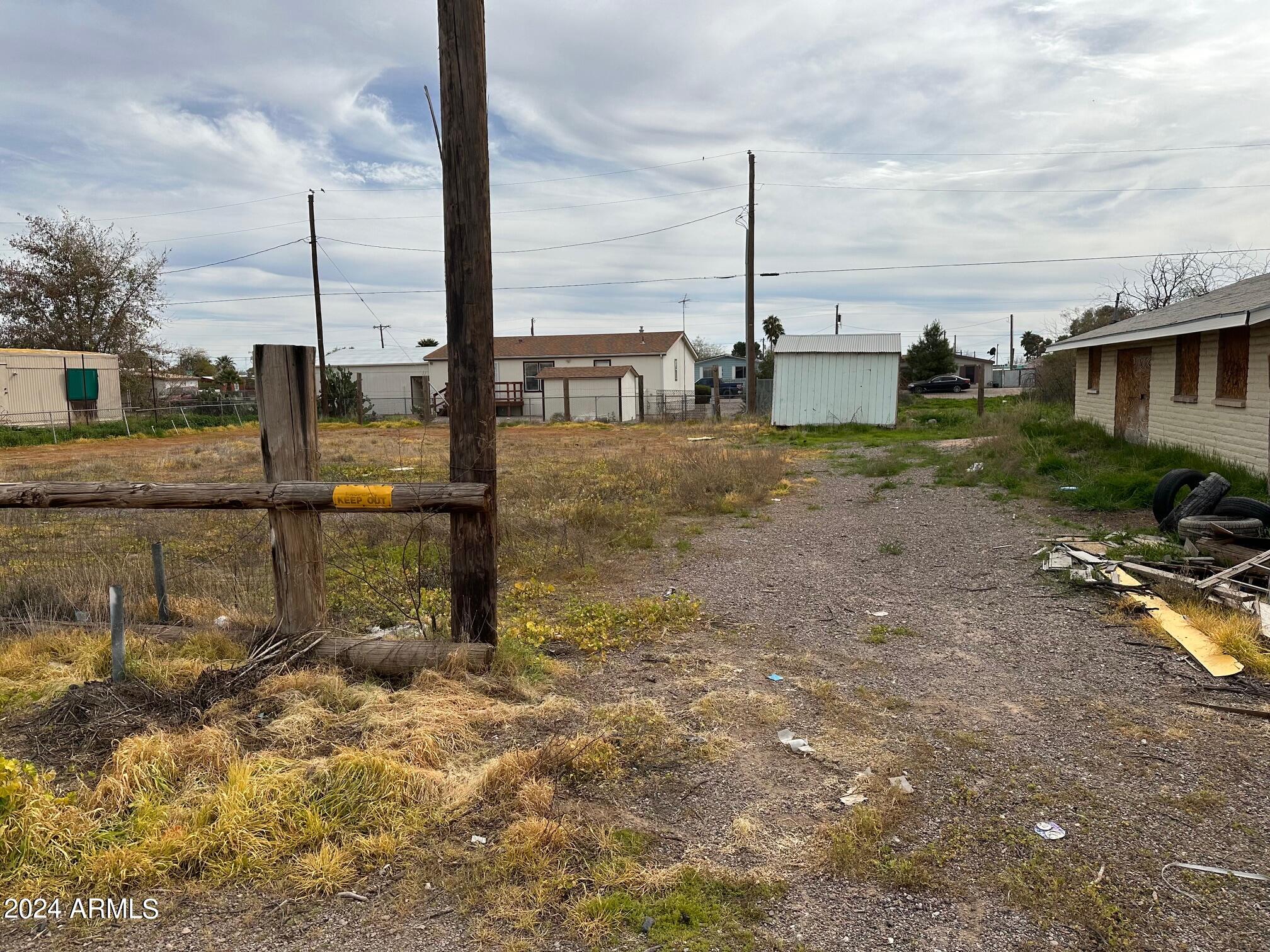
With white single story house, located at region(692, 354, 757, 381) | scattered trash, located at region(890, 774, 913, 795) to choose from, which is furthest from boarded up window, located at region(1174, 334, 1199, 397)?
white single story house, located at region(692, 354, 757, 381)

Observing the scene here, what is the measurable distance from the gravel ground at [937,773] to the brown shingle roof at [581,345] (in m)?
38.3

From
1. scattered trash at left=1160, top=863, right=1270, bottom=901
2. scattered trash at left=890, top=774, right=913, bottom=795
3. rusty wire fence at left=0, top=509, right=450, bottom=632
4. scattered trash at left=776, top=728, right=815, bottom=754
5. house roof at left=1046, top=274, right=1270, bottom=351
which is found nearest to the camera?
scattered trash at left=1160, top=863, right=1270, bottom=901

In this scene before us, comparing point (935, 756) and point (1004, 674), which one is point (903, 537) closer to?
point (1004, 674)

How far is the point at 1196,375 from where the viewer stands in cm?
1377

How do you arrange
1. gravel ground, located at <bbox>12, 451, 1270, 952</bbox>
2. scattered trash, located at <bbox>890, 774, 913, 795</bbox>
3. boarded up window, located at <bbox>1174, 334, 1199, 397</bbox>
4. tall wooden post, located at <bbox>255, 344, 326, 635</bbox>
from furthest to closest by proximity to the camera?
1. boarded up window, located at <bbox>1174, 334, 1199, 397</bbox>
2. tall wooden post, located at <bbox>255, 344, 326, 635</bbox>
3. scattered trash, located at <bbox>890, 774, 913, 795</bbox>
4. gravel ground, located at <bbox>12, 451, 1270, 952</bbox>

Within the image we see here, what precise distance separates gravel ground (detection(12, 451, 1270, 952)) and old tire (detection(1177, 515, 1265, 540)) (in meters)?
1.41

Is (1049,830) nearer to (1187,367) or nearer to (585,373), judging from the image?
(1187,367)

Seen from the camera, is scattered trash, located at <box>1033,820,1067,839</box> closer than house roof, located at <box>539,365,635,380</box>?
Yes

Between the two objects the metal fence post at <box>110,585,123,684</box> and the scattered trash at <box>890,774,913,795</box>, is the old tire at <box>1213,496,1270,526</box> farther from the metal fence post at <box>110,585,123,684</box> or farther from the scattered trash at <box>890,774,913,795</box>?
the metal fence post at <box>110,585,123,684</box>

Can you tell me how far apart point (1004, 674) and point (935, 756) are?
1500 millimetres

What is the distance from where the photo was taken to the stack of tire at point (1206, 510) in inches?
293

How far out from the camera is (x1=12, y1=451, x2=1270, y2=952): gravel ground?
8.84 ft

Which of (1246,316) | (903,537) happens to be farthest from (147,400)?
(1246,316)

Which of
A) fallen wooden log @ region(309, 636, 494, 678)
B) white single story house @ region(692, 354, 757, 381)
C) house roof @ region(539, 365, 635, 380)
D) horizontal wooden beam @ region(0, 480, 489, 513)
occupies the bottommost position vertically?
fallen wooden log @ region(309, 636, 494, 678)
